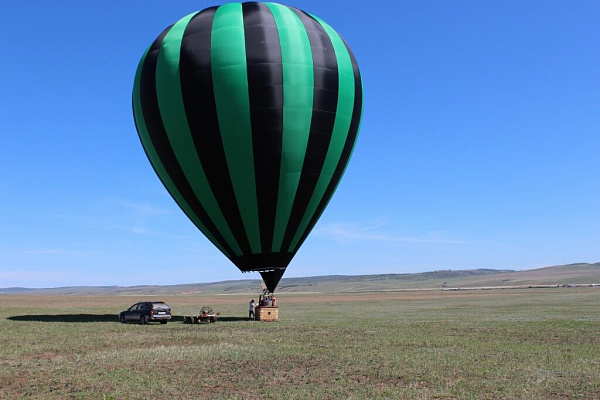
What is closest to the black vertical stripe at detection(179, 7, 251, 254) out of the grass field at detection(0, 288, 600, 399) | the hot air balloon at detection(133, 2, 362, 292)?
the hot air balloon at detection(133, 2, 362, 292)

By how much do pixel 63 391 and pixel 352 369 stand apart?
26.2 feet

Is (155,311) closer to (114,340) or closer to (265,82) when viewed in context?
(114,340)

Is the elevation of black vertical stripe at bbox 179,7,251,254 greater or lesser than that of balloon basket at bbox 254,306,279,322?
greater

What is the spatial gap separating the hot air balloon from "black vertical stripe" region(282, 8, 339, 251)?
0.06 m

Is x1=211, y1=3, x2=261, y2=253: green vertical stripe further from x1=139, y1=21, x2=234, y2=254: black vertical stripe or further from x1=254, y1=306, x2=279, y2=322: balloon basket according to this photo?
x1=254, y1=306, x2=279, y2=322: balloon basket

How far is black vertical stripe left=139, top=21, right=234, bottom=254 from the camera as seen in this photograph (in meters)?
31.4

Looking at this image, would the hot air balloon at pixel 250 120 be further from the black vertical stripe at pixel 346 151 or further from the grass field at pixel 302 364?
the grass field at pixel 302 364

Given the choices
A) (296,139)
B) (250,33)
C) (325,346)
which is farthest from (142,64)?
(325,346)

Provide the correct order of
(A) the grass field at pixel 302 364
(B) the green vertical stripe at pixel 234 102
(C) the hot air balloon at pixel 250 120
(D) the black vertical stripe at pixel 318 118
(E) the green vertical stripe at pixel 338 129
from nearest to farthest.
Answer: (A) the grass field at pixel 302 364, (B) the green vertical stripe at pixel 234 102, (C) the hot air balloon at pixel 250 120, (D) the black vertical stripe at pixel 318 118, (E) the green vertical stripe at pixel 338 129

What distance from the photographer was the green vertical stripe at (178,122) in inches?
1195

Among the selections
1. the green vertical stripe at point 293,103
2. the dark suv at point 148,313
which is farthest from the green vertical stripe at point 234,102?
the dark suv at point 148,313

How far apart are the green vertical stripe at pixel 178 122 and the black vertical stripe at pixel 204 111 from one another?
31cm

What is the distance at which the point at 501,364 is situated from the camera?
59.3 feet

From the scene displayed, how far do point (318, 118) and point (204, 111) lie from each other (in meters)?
5.98
